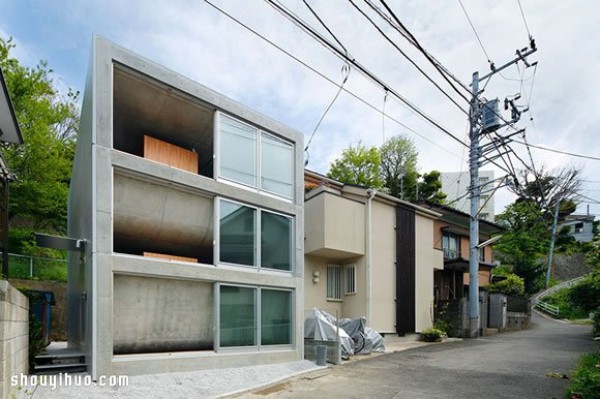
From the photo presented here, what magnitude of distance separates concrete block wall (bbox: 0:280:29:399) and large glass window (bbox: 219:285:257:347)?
12.7 ft

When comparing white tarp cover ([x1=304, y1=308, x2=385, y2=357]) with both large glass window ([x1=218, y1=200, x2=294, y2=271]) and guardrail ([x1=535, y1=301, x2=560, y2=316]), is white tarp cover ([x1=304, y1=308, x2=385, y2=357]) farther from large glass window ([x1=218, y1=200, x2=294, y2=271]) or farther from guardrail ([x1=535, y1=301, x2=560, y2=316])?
guardrail ([x1=535, y1=301, x2=560, y2=316])

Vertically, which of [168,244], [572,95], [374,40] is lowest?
[168,244]

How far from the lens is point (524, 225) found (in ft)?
112

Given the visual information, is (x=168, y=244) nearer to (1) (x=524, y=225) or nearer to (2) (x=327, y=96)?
(2) (x=327, y=96)

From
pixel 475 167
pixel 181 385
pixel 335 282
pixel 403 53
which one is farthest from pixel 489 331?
pixel 181 385

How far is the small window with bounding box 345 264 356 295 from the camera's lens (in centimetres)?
1586

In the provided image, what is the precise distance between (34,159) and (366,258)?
47.2 ft

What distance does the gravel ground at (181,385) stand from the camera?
6.58 meters

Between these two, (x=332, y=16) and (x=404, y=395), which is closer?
(x=332, y=16)

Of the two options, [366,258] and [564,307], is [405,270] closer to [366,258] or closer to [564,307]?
[366,258]

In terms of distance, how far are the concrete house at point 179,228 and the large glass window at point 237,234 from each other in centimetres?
3

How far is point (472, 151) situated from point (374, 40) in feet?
39.8

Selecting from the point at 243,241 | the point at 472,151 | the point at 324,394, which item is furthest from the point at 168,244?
the point at 472,151

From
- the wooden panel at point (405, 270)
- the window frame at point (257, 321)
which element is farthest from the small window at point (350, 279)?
the window frame at point (257, 321)
